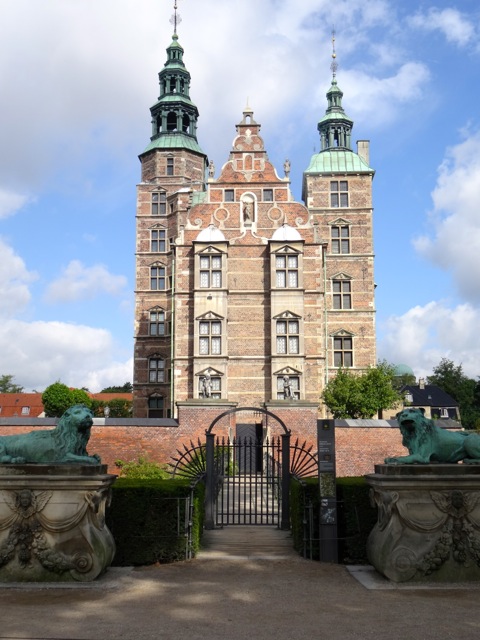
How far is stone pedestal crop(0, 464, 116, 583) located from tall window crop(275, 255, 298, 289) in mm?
23912

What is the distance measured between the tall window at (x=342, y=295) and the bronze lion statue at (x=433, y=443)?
2667cm

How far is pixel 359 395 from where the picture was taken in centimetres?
2936

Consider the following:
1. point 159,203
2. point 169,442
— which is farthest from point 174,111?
point 169,442

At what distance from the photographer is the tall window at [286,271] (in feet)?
105

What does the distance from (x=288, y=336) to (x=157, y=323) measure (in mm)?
9827

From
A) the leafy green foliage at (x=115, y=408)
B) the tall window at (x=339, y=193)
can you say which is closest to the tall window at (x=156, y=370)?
the tall window at (x=339, y=193)

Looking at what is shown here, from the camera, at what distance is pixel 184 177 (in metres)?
40.8

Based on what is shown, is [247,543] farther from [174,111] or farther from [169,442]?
[174,111]

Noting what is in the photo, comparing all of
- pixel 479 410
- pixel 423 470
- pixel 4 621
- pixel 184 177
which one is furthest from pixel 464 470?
pixel 479 410

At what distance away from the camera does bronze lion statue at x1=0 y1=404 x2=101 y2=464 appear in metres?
9.06

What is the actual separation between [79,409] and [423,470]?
4.79 meters

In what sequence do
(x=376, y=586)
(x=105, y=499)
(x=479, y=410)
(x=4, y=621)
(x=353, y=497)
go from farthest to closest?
(x=479, y=410), (x=353, y=497), (x=105, y=499), (x=376, y=586), (x=4, y=621)

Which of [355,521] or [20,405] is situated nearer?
[355,521]

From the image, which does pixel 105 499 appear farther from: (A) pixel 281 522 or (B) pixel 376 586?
(A) pixel 281 522
